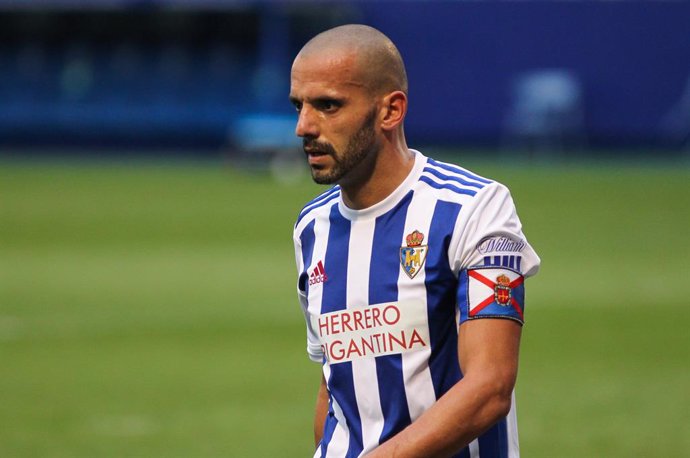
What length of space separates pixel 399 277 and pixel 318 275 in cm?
35

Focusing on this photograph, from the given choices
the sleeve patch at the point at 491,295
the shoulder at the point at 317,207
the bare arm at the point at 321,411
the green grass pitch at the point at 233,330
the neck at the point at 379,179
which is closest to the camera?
the sleeve patch at the point at 491,295

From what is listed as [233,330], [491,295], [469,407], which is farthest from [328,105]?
[233,330]

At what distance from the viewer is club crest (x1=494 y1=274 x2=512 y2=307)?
3.41m

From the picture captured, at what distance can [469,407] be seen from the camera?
330cm

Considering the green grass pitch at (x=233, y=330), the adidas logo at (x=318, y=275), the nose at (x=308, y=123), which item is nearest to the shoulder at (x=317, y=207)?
the adidas logo at (x=318, y=275)

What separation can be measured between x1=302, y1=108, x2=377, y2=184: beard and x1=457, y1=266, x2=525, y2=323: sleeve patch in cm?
45

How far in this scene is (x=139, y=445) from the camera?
8266 millimetres

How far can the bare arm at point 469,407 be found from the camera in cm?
330

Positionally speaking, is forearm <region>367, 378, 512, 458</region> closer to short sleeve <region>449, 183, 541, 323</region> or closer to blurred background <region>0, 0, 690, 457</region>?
short sleeve <region>449, 183, 541, 323</region>

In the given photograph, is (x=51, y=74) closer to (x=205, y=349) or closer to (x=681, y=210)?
(x=681, y=210)

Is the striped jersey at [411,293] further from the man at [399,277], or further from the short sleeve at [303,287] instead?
Answer: the short sleeve at [303,287]

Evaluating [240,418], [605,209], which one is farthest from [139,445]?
[605,209]

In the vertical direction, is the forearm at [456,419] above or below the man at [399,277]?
below

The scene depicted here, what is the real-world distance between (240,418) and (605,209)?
14335mm
